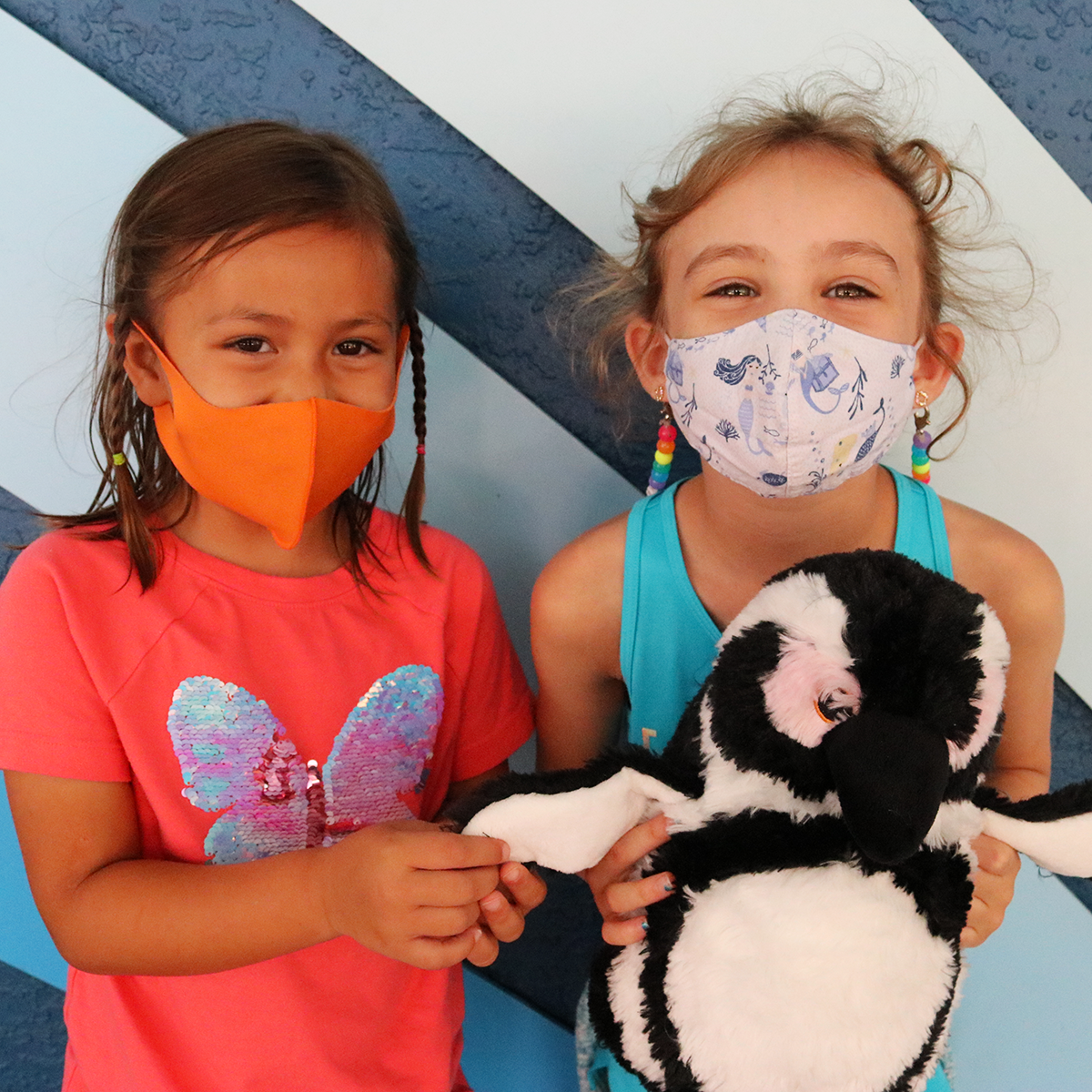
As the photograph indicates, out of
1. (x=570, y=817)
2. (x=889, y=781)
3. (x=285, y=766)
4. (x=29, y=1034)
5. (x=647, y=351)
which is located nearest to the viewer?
(x=889, y=781)

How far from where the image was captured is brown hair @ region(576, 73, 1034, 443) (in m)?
0.93

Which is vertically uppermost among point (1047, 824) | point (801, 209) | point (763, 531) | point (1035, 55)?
point (1035, 55)

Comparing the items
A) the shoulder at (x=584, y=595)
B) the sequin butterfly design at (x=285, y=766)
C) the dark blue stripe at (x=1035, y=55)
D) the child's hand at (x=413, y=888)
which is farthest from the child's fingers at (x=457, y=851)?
the dark blue stripe at (x=1035, y=55)

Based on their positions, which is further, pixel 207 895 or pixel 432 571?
pixel 432 571

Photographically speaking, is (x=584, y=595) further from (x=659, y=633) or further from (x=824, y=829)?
(x=824, y=829)

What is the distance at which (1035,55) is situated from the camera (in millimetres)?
1053

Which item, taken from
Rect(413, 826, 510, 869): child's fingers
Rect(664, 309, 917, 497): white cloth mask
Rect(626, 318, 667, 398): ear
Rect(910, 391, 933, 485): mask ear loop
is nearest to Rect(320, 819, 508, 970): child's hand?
Rect(413, 826, 510, 869): child's fingers

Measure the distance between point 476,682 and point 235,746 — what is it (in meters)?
0.27

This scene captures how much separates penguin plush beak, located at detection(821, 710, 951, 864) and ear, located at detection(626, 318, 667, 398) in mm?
503

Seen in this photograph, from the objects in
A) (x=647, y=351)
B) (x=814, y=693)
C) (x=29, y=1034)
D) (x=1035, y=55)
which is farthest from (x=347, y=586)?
(x=1035, y=55)

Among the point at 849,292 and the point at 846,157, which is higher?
the point at 846,157

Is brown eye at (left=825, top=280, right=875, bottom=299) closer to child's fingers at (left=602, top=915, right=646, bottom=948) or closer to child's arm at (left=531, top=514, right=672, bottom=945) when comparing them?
child's arm at (left=531, top=514, right=672, bottom=945)

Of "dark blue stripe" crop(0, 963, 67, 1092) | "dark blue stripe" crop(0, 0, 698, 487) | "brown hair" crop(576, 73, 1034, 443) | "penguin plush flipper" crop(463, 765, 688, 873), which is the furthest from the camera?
"dark blue stripe" crop(0, 963, 67, 1092)

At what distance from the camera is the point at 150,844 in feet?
2.93
